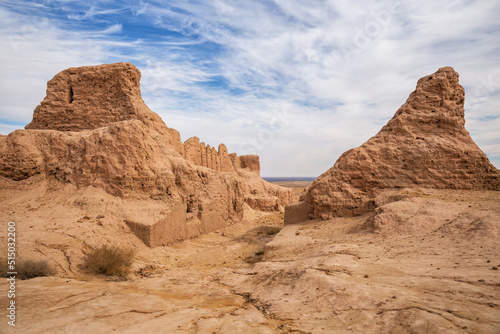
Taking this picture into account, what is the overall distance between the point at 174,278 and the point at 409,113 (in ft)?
24.7

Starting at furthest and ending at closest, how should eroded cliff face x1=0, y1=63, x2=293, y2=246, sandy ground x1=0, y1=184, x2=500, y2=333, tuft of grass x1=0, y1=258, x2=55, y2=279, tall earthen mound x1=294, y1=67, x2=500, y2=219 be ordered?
eroded cliff face x1=0, y1=63, x2=293, y2=246
tall earthen mound x1=294, y1=67, x2=500, y2=219
tuft of grass x1=0, y1=258, x2=55, y2=279
sandy ground x1=0, y1=184, x2=500, y2=333

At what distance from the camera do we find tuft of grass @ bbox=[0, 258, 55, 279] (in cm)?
480

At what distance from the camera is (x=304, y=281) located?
430 centimetres

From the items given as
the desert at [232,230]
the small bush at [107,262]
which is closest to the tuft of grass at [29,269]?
the desert at [232,230]

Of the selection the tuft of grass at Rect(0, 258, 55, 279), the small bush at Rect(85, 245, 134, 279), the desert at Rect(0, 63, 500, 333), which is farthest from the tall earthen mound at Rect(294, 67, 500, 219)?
the tuft of grass at Rect(0, 258, 55, 279)

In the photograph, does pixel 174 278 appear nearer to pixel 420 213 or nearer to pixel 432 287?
pixel 432 287

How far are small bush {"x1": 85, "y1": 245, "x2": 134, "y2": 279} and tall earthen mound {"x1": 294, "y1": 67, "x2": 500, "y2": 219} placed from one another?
523 cm

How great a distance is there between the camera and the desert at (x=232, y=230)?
10.9ft

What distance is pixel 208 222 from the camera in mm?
11305

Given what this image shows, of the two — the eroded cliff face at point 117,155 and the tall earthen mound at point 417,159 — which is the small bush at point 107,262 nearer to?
the eroded cliff face at point 117,155

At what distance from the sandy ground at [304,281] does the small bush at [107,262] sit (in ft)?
0.62

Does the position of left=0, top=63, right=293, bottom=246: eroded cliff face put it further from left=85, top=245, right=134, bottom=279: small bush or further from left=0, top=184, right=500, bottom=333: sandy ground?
left=85, top=245, right=134, bottom=279: small bush

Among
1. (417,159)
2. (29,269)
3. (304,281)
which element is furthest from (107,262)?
(417,159)

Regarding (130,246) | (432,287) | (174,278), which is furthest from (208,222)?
(432,287)
